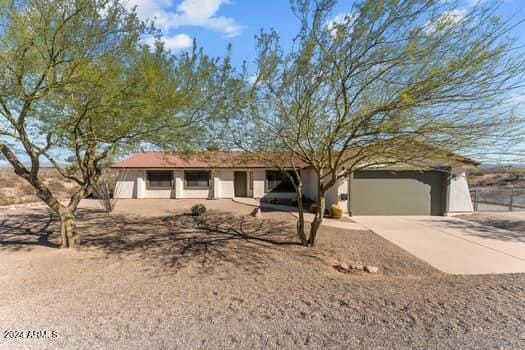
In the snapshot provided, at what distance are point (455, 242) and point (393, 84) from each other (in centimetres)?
625

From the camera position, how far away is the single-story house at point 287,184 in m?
8.63

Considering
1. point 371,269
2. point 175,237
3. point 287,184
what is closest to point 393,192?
point 287,184

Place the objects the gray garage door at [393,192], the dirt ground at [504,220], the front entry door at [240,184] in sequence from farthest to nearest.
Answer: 1. the front entry door at [240,184]
2. the gray garage door at [393,192]
3. the dirt ground at [504,220]

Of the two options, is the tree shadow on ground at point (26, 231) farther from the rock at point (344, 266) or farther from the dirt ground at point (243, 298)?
the rock at point (344, 266)

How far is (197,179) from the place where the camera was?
62.1 ft

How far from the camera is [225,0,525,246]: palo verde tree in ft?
13.1

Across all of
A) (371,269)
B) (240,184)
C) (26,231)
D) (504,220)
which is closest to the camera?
(371,269)

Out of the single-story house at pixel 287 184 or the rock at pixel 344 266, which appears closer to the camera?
the rock at pixel 344 266

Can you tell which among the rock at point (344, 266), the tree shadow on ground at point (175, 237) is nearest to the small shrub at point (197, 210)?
the tree shadow on ground at point (175, 237)

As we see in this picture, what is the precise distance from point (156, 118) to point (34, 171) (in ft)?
11.9

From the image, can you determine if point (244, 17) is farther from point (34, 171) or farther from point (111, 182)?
point (111, 182)

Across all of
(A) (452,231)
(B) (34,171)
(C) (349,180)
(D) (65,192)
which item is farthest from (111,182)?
(A) (452,231)

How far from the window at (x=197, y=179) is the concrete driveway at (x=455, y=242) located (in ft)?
36.9

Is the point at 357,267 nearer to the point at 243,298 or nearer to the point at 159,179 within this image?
the point at 243,298
